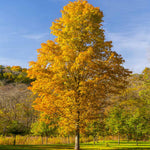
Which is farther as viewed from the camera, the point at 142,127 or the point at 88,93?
the point at 142,127

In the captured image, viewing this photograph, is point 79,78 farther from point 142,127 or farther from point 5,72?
point 5,72

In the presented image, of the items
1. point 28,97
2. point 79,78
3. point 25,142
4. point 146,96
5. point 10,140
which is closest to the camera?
point 79,78

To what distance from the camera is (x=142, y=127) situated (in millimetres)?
22016

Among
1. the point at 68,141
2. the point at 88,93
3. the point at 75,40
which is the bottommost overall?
the point at 68,141

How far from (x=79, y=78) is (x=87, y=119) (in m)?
3.20

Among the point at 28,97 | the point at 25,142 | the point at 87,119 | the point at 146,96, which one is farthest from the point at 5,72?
the point at 87,119

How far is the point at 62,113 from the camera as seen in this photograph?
44.2ft

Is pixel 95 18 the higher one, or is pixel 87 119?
pixel 95 18

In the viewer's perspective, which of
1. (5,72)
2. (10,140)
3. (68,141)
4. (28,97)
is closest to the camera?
(10,140)

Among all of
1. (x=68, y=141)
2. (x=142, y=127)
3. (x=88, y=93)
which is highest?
(x=88, y=93)

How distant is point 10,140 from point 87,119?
10059 millimetres

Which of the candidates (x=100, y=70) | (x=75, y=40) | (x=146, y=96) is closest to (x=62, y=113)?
(x=100, y=70)

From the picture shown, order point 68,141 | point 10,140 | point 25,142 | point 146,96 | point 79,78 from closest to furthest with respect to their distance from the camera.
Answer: point 79,78 < point 10,140 < point 25,142 < point 68,141 < point 146,96

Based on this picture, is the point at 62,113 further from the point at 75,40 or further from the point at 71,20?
the point at 71,20
